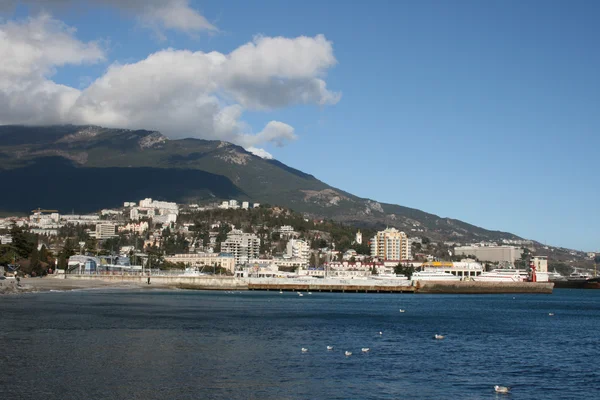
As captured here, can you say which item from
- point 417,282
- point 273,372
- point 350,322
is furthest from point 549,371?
point 417,282

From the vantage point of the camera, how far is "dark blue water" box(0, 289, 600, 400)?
25.0 metres

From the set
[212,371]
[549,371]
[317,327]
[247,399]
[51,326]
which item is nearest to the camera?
[247,399]

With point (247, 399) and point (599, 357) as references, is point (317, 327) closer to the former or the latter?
point (599, 357)

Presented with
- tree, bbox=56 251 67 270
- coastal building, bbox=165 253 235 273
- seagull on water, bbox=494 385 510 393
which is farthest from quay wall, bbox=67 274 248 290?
seagull on water, bbox=494 385 510 393

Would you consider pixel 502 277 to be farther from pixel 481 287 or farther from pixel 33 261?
pixel 33 261

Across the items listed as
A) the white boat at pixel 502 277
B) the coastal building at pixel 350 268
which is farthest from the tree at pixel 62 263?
the white boat at pixel 502 277

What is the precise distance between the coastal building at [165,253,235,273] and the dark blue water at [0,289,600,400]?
11954 cm

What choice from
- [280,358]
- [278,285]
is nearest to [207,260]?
[278,285]

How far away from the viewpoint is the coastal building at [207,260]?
173875 mm

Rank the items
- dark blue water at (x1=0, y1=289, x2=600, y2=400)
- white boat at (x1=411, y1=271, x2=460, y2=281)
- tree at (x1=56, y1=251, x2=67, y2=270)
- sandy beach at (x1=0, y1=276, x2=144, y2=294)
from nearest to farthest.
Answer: dark blue water at (x1=0, y1=289, x2=600, y2=400), sandy beach at (x1=0, y1=276, x2=144, y2=294), white boat at (x1=411, y1=271, x2=460, y2=281), tree at (x1=56, y1=251, x2=67, y2=270)

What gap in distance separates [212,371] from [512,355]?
52.0 ft

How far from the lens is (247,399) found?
23.2 meters

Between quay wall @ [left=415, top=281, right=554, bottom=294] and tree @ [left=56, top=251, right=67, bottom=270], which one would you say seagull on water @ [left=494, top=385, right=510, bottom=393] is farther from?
tree @ [left=56, top=251, right=67, bottom=270]

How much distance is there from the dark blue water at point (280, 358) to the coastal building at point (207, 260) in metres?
120
